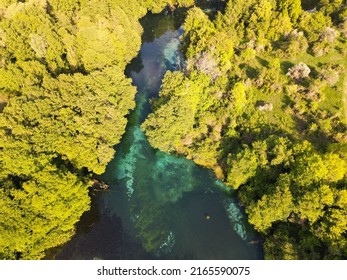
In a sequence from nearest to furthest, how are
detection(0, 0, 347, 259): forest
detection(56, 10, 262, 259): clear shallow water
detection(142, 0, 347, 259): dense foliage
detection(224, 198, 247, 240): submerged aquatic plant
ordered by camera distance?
detection(0, 0, 347, 259): forest, detection(142, 0, 347, 259): dense foliage, detection(56, 10, 262, 259): clear shallow water, detection(224, 198, 247, 240): submerged aquatic plant

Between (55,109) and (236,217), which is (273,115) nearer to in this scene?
(236,217)

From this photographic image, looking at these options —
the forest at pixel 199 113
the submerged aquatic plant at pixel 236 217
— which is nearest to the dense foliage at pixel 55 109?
the forest at pixel 199 113

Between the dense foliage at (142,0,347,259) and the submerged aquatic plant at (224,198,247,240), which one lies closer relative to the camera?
the dense foliage at (142,0,347,259)

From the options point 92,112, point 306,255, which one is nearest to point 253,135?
point 306,255

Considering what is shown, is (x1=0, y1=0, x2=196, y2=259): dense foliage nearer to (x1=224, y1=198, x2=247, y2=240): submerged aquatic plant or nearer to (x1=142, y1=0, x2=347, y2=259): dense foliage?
(x1=142, y1=0, x2=347, y2=259): dense foliage

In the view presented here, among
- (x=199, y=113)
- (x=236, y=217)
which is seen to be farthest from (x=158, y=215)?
(x=199, y=113)

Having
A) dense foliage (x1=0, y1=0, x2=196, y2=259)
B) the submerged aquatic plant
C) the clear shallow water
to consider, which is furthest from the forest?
the clear shallow water

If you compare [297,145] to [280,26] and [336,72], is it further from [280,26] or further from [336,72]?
[280,26]
